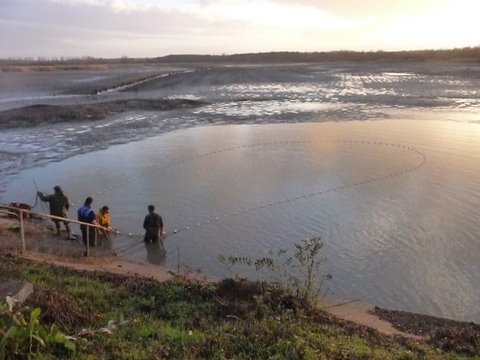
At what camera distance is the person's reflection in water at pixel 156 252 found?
12.6 meters

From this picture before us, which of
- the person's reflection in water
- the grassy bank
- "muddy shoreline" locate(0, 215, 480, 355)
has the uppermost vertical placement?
the grassy bank

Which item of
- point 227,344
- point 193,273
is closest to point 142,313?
point 227,344

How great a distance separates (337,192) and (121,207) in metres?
6.97

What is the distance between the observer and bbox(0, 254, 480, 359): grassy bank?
5797 millimetres

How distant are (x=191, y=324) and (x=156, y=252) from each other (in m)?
6.23

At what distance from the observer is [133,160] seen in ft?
74.9

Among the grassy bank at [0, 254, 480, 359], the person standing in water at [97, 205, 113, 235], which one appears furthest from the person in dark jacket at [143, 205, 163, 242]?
the grassy bank at [0, 254, 480, 359]

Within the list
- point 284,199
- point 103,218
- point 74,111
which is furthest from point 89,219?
point 74,111

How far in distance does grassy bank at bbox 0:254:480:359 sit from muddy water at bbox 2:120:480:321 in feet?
9.70

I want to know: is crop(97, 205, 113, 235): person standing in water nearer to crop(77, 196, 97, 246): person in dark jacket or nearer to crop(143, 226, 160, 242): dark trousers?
crop(77, 196, 97, 246): person in dark jacket

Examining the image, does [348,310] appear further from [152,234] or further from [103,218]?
[103,218]

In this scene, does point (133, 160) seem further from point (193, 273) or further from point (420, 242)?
point (420, 242)

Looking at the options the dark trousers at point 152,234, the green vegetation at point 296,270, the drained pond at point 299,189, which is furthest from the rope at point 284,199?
the green vegetation at point 296,270

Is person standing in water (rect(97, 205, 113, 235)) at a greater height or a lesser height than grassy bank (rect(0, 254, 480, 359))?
lesser
